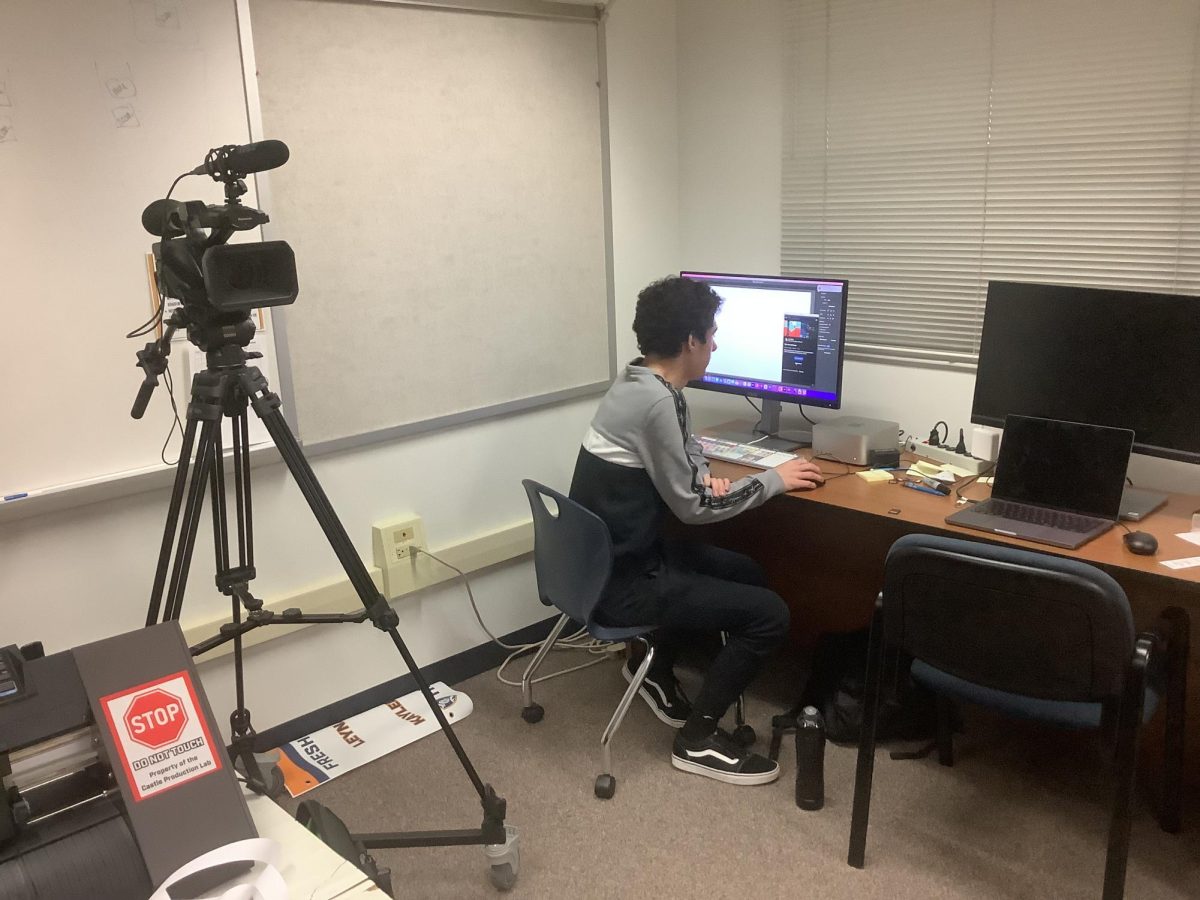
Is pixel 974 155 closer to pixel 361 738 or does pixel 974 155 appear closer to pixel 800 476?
pixel 800 476

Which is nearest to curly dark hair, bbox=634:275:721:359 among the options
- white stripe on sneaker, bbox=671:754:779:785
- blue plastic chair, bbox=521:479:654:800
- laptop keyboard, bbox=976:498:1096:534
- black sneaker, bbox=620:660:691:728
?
blue plastic chair, bbox=521:479:654:800

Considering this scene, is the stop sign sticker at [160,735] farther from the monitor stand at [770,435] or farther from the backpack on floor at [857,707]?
the monitor stand at [770,435]

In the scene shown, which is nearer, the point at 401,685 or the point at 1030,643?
the point at 1030,643

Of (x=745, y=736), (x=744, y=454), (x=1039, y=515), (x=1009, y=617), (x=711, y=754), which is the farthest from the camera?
(x=744, y=454)

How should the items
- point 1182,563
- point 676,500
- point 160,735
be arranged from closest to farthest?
1. point 160,735
2. point 1182,563
3. point 676,500

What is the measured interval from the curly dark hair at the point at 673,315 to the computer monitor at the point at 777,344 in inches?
14.4

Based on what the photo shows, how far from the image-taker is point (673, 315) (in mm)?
2396

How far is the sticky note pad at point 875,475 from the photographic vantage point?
2.54 metres

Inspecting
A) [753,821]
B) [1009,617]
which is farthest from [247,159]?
[753,821]

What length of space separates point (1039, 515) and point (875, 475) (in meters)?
0.47

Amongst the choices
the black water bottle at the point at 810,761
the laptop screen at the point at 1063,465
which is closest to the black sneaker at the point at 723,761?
the black water bottle at the point at 810,761

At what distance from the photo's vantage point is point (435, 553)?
2807 millimetres

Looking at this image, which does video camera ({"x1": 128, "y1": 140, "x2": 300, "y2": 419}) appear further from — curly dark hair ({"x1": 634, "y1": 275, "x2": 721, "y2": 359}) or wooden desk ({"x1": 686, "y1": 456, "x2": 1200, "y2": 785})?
wooden desk ({"x1": 686, "y1": 456, "x2": 1200, "y2": 785})

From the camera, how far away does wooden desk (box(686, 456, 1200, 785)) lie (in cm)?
199
